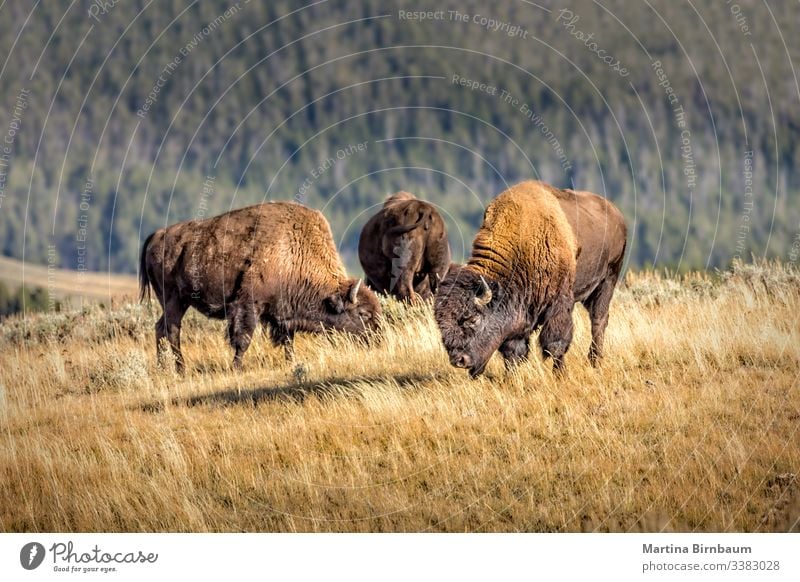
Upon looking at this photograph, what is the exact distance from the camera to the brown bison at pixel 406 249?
16547 mm

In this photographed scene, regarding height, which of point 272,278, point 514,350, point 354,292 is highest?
point 272,278

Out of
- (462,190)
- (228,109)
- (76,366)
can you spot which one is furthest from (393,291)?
(228,109)

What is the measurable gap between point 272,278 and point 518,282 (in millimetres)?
4984

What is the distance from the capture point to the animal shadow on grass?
10492 millimetres

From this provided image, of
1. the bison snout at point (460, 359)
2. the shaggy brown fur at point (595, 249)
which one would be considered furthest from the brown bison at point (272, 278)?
the bison snout at point (460, 359)

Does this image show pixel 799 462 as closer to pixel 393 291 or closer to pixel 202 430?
pixel 202 430

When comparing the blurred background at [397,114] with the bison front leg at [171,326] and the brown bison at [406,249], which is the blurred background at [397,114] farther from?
the bison front leg at [171,326]

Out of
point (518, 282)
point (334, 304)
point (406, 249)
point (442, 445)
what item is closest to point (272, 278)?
point (334, 304)

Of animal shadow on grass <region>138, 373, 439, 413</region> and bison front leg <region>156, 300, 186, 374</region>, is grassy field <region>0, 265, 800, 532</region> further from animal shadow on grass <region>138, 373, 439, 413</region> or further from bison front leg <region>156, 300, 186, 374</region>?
bison front leg <region>156, 300, 186, 374</region>

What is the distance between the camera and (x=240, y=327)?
13.5 metres

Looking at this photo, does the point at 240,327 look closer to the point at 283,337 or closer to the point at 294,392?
the point at 283,337

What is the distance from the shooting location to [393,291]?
1723cm

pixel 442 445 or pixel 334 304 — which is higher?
pixel 334 304

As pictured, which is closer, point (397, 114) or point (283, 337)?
point (283, 337)
